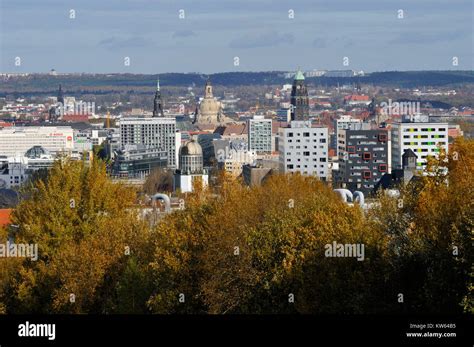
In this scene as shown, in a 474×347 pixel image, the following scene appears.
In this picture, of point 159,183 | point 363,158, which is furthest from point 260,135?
point 159,183

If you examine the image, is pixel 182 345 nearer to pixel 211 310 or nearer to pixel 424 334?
pixel 424 334

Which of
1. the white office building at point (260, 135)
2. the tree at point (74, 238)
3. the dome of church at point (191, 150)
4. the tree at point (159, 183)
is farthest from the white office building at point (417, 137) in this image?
the tree at point (74, 238)

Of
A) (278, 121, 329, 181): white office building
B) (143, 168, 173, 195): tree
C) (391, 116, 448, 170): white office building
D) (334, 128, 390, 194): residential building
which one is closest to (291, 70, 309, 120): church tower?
(278, 121, 329, 181): white office building

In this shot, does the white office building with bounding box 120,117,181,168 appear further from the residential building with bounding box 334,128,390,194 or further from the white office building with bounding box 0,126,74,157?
the residential building with bounding box 334,128,390,194

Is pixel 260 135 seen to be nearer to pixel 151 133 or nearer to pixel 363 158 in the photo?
pixel 151 133

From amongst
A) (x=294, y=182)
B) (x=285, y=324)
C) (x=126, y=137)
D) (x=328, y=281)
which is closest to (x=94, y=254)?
(x=328, y=281)

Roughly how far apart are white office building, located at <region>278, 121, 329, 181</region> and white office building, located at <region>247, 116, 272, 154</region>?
3403 centimetres

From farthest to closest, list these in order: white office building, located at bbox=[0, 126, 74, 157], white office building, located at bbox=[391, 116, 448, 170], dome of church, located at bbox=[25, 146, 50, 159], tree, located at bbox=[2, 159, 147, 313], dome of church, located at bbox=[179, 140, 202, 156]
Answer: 1. white office building, located at bbox=[0, 126, 74, 157]
2. dome of church, located at bbox=[25, 146, 50, 159]
3. white office building, located at bbox=[391, 116, 448, 170]
4. dome of church, located at bbox=[179, 140, 202, 156]
5. tree, located at bbox=[2, 159, 147, 313]

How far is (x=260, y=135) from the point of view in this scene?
394 ft

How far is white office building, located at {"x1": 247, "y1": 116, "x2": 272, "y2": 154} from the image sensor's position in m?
117

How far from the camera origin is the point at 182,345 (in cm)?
1598

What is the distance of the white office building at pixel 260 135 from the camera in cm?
11738

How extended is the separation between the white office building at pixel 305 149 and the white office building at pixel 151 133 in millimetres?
30287

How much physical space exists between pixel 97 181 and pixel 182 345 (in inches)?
420
